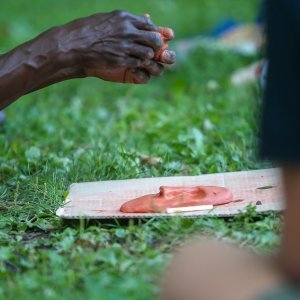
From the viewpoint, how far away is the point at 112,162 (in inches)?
161

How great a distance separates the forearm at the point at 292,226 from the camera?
78.7 inches

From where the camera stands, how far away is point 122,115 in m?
5.55

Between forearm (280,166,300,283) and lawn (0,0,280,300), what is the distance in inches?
22.1

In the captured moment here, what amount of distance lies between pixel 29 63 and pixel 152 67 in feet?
1.74

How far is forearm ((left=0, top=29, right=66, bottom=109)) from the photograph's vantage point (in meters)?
3.56

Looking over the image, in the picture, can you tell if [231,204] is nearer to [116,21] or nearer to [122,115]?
[116,21]

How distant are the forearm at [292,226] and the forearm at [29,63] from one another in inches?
69.7

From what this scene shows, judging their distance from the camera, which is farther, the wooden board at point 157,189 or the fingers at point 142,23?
the fingers at point 142,23

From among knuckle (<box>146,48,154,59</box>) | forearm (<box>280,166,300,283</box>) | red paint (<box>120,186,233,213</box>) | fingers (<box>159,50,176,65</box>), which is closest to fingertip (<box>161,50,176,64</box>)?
fingers (<box>159,50,176,65</box>)

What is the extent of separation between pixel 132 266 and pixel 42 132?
99.3 inches

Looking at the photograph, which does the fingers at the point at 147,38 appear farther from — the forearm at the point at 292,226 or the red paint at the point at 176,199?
the forearm at the point at 292,226

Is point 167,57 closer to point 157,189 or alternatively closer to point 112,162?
point 157,189

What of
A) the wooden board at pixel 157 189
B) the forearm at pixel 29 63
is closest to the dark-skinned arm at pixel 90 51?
the forearm at pixel 29 63

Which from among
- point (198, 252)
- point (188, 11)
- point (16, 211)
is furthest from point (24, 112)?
point (188, 11)
